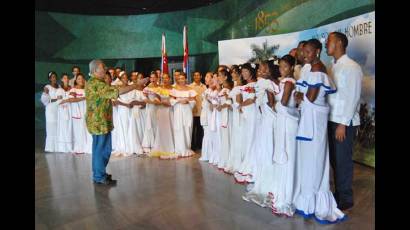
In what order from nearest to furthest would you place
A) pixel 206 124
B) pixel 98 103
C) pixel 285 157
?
pixel 285 157 < pixel 98 103 < pixel 206 124

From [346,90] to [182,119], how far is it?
377cm

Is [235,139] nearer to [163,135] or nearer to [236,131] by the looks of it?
[236,131]

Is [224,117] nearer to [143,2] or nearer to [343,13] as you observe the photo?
[343,13]

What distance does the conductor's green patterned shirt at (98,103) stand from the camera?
15.4ft

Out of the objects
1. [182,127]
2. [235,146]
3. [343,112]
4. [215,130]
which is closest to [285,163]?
[343,112]

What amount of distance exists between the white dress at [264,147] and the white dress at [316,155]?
414mm

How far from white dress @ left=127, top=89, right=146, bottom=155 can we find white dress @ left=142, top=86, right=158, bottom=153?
0.40 feet

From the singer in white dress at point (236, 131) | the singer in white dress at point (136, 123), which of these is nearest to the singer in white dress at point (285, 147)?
the singer in white dress at point (236, 131)

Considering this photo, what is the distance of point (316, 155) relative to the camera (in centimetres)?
335

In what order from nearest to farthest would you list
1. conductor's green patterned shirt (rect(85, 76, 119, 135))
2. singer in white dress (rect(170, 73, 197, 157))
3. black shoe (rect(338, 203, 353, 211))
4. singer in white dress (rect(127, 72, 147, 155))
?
black shoe (rect(338, 203, 353, 211)) < conductor's green patterned shirt (rect(85, 76, 119, 135)) < singer in white dress (rect(170, 73, 197, 157)) < singer in white dress (rect(127, 72, 147, 155))

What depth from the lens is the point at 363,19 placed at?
17.6 ft

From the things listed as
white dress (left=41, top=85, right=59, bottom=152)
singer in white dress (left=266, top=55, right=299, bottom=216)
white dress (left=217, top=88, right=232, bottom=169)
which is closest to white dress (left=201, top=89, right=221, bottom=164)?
white dress (left=217, top=88, right=232, bottom=169)

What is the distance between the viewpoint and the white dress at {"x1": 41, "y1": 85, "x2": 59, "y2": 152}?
7.59 metres

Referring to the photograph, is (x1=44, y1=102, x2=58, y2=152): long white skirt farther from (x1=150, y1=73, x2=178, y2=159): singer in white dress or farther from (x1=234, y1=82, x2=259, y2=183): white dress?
(x1=234, y1=82, x2=259, y2=183): white dress
